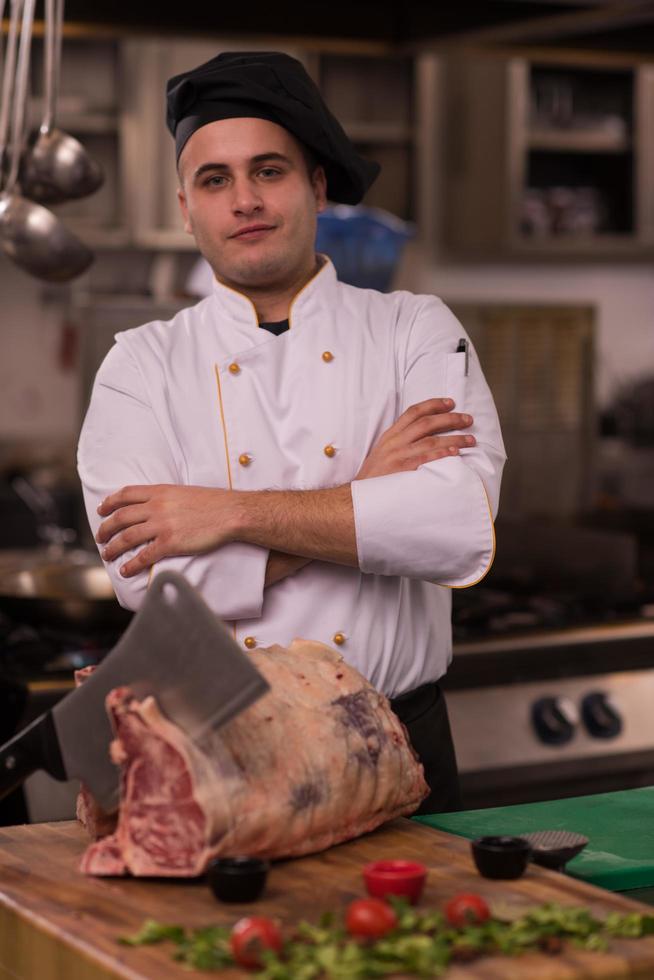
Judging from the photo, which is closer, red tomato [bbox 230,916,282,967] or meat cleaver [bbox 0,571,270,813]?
red tomato [bbox 230,916,282,967]

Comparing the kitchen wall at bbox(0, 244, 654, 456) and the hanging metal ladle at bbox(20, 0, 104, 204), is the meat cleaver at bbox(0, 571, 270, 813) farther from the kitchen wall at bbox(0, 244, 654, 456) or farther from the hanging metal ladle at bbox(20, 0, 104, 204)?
the kitchen wall at bbox(0, 244, 654, 456)

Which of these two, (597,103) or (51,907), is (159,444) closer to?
(51,907)

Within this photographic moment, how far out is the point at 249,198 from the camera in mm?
1953

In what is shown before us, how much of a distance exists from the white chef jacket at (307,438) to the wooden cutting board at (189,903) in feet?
1.28

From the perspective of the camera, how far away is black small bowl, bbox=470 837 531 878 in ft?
4.70

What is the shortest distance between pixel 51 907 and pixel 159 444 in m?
0.72

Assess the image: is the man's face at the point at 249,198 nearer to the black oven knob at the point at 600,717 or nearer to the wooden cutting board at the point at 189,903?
the wooden cutting board at the point at 189,903

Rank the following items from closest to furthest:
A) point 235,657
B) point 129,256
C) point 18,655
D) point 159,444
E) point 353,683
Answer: point 235,657 < point 353,683 < point 159,444 < point 18,655 < point 129,256

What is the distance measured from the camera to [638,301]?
688 centimetres

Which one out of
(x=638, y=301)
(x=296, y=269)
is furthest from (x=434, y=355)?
(x=638, y=301)

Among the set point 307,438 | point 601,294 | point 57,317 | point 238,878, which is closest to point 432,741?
point 307,438

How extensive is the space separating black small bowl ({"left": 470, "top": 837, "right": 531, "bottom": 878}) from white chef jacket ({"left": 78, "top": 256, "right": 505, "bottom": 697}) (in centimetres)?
44

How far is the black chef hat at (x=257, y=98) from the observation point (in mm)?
1938

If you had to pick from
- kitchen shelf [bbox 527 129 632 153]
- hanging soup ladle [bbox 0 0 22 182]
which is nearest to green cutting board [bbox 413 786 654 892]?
hanging soup ladle [bbox 0 0 22 182]
